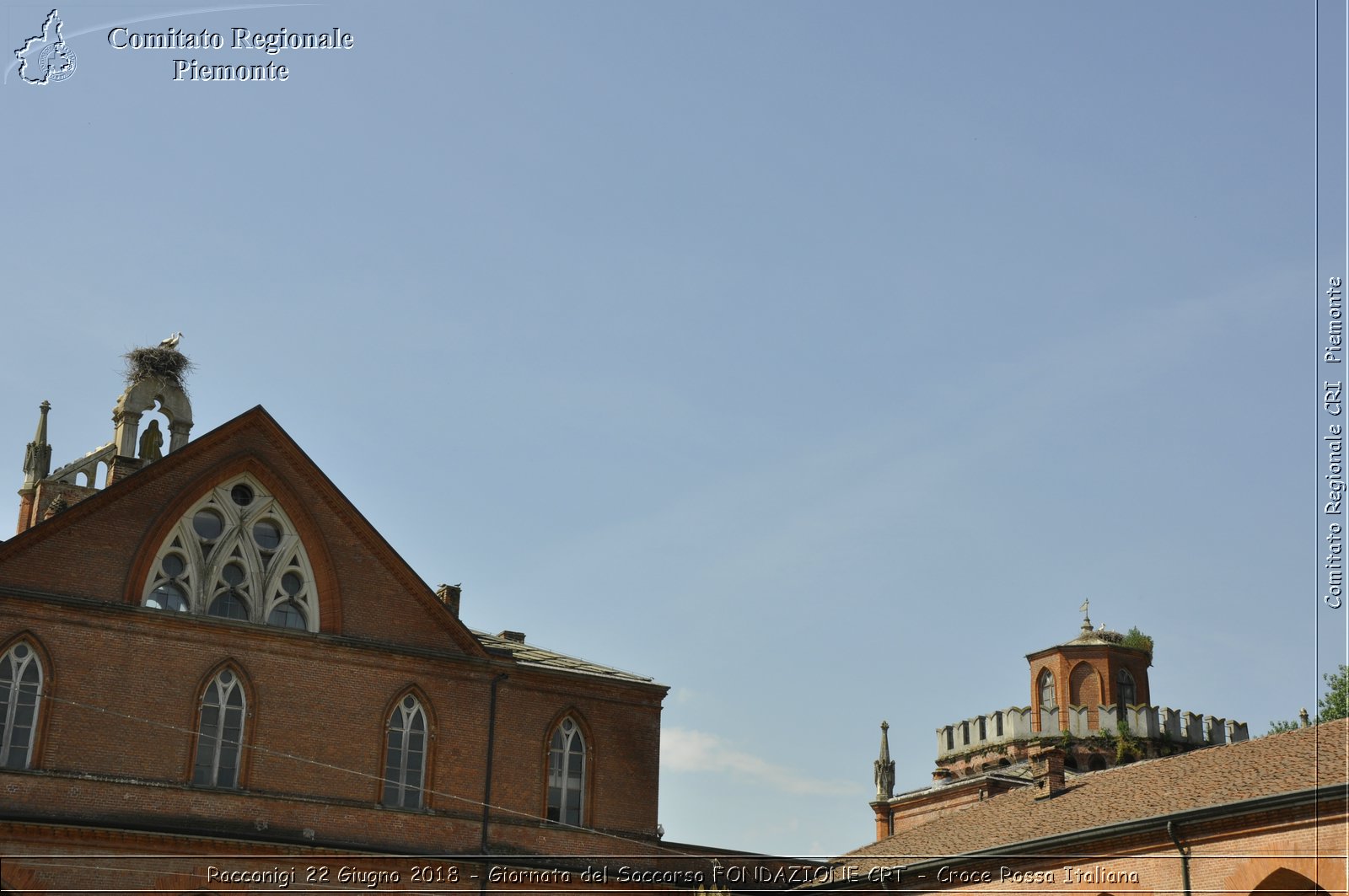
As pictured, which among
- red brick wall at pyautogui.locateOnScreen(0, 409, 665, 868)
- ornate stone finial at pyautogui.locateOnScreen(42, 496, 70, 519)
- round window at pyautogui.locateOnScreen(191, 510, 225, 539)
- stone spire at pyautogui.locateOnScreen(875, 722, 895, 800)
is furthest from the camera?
stone spire at pyautogui.locateOnScreen(875, 722, 895, 800)

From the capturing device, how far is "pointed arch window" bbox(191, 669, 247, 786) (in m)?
30.3

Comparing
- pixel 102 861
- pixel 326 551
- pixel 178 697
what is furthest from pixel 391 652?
pixel 102 861

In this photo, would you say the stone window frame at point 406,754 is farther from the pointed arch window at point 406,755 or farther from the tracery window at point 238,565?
the tracery window at point 238,565

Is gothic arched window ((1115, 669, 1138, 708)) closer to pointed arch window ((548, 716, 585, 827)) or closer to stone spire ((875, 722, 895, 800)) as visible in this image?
stone spire ((875, 722, 895, 800))

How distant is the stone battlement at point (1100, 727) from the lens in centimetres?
5175

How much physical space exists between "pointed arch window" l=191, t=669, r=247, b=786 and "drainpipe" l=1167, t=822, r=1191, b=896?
17440 millimetres

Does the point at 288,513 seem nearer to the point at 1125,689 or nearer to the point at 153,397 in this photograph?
the point at 153,397

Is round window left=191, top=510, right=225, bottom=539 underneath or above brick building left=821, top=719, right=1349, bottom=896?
above

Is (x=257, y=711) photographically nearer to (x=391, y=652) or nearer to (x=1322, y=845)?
(x=391, y=652)

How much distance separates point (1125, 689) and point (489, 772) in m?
28.6

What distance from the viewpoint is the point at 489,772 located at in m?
33.2

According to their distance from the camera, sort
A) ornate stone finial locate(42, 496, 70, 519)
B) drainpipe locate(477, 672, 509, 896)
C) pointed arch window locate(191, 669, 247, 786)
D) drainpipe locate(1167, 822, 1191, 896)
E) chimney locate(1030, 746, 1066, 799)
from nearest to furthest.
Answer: drainpipe locate(1167, 822, 1191, 896), pointed arch window locate(191, 669, 247, 786), drainpipe locate(477, 672, 509, 896), chimney locate(1030, 746, 1066, 799), ornate stone finial locate(42, 496, 70, 519)

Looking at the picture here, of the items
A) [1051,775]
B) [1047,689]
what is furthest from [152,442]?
[1047,689]

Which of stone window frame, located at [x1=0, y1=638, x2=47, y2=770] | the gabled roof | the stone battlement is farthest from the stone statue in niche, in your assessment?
the stone battlement
